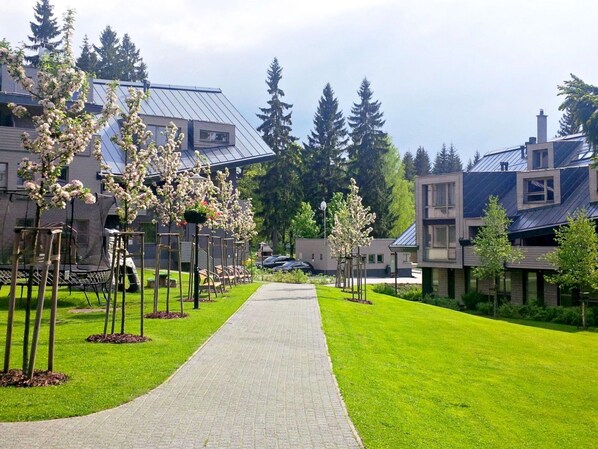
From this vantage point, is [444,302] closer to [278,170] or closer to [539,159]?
[539,159]

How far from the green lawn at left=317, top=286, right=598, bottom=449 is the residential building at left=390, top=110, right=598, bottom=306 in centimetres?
1625

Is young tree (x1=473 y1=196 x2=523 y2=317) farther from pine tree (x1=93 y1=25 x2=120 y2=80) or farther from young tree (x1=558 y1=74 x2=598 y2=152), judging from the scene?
pine tree (x1=93 y1=25 x2=120 y2=80)

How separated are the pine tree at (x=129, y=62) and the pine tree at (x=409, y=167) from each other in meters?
45.0

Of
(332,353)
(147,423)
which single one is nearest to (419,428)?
(147,423)

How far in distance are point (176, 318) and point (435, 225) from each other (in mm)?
29968

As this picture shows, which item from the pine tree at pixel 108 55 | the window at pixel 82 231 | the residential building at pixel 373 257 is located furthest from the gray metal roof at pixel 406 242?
the pine tree at pixel 108 55

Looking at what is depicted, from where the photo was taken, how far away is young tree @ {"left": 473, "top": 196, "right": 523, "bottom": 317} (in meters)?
34.2

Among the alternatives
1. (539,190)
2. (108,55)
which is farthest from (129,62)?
(539,190)

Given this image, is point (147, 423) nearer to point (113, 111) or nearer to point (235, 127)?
point (113, 111)

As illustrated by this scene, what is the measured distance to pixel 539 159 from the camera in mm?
44375

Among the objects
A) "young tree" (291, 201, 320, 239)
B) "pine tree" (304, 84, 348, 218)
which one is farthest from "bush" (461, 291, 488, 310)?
"pine tree" (304, 84, 348, 218)

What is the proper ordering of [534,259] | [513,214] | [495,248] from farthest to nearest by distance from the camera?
[513,214], [534,259], [495,248]

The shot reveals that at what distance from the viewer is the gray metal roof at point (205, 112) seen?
47188 millimetres

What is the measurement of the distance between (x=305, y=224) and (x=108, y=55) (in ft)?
110
